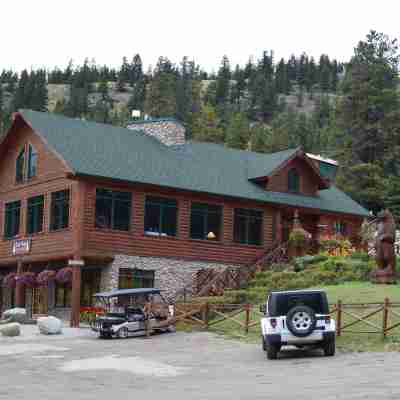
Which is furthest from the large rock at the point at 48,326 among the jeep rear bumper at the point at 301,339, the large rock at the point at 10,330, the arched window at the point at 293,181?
the arched window at the point at 293,181

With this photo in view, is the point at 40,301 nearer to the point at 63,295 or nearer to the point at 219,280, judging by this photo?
the point at 63,295

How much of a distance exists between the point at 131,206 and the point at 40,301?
263 inches

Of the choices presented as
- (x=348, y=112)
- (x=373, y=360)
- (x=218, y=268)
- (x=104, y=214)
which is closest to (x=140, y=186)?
(x=104, y=214)

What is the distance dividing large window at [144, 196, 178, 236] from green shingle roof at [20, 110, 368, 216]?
0.94m

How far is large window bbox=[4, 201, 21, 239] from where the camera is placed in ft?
144

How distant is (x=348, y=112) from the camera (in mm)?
70625

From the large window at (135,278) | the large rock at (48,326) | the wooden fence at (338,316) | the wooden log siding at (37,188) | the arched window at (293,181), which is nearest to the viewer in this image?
the wooden fence at (338,316)

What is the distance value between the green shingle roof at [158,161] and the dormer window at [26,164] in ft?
5.61

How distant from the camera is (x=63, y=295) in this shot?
4156 cm

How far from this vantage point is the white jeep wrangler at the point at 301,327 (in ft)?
79.8

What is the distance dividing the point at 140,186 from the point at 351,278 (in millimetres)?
10055

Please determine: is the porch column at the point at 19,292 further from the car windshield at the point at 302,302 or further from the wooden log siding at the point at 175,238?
the car windshield at the point at 302,302

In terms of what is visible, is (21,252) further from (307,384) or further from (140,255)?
(307,384)

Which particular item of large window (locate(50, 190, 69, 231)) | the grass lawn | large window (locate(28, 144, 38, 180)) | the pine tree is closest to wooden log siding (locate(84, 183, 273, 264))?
large window (locate(50, 190, 69, 231))
